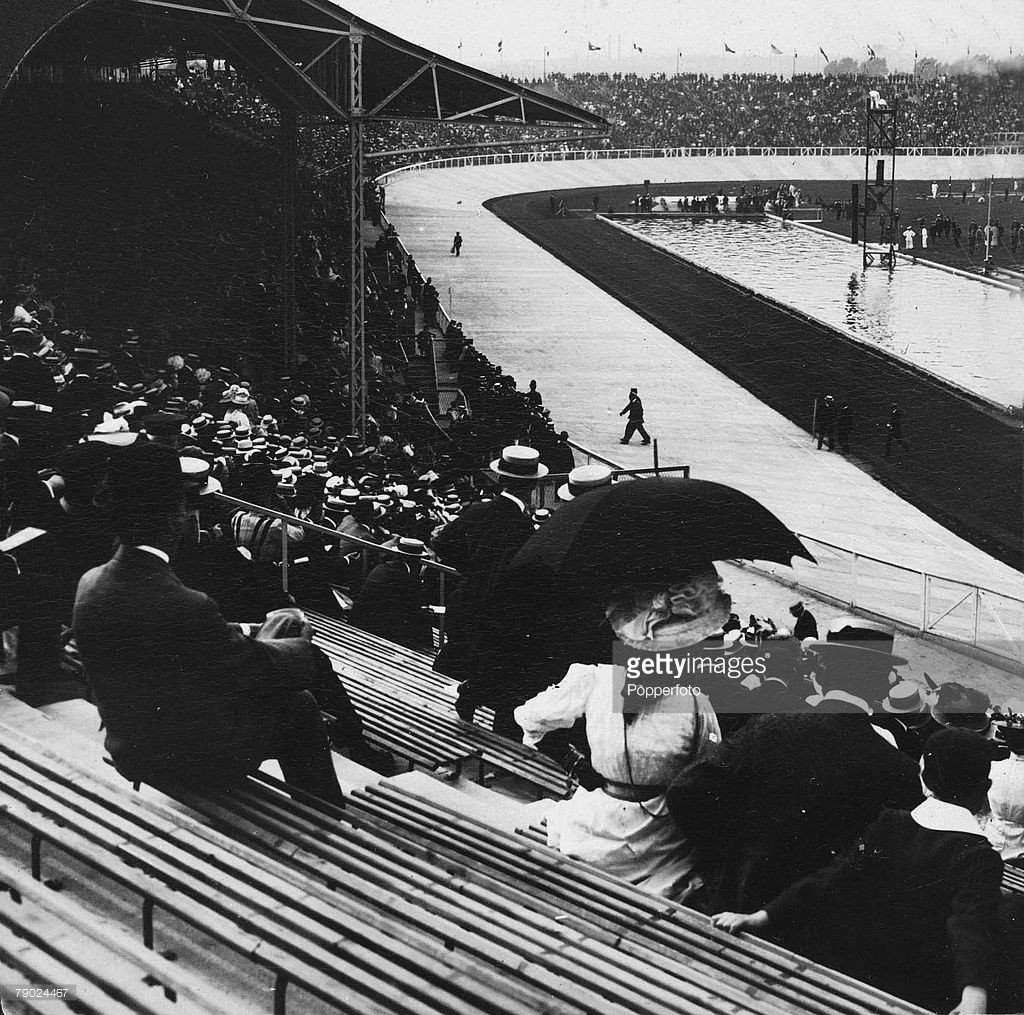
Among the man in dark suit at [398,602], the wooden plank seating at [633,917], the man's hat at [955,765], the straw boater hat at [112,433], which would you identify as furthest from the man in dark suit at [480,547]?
the man's hat at [955,765]

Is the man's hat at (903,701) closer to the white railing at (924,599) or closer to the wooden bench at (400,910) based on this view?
the white railing at (924,599)

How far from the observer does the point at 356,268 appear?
7.92m

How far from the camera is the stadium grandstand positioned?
2773 mm

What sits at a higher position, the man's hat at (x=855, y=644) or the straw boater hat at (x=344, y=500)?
the straw boater hat at (x=344, y=500)

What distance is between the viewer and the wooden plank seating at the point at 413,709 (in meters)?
4.71

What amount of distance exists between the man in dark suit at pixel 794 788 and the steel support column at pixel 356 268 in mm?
4924

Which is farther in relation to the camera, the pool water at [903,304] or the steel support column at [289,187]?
the steel support column at [289,187]

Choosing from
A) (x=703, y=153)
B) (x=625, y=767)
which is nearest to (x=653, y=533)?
(x=625, y=767)

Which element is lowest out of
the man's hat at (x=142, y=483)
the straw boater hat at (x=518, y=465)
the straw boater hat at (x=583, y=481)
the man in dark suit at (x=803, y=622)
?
the man in dark suit at (x=803, y=622)

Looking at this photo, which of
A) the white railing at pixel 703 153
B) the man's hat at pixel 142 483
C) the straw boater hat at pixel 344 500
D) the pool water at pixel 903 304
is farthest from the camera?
the white railing at pixel 703 153

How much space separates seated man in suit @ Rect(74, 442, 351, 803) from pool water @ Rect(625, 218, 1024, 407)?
4501mm

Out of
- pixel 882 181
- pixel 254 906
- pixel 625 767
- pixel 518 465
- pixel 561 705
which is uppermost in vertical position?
pixel 882 181

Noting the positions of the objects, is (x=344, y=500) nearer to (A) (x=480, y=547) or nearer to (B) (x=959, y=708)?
(A) (x=480, y=547)

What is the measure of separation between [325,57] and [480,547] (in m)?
4.58
